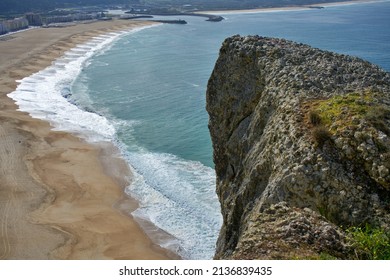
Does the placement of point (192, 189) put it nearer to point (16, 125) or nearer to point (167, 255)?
point (167, 255)

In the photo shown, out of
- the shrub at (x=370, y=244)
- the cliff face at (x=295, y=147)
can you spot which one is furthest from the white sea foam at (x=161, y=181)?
the shrub at (x=370, y=244)

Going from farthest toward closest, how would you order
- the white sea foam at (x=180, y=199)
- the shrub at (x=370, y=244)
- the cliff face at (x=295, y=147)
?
the white sea foam at (x=180, y=199), the cliff face at (x=295, y=147), the shrub at (x=370, y=244)

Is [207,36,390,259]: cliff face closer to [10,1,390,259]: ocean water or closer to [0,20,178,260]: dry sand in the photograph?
[10,1,390,259]: ocean water

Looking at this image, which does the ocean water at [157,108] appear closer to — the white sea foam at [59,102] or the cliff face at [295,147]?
the white sea foam at [59,102]

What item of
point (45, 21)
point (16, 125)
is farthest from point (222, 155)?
point (45, 21)

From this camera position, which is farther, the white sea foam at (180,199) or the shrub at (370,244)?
the white sea foam at (180,199)

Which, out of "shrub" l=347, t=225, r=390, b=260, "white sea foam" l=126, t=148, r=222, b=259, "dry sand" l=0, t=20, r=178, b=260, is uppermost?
"shrub" l=347, t=225, r=390, b=260

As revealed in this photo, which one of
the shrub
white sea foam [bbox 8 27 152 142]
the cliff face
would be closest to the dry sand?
white sea foam [bbox 8 27 152 142]
